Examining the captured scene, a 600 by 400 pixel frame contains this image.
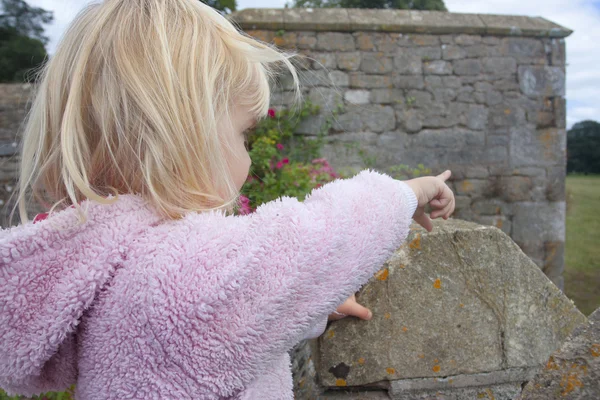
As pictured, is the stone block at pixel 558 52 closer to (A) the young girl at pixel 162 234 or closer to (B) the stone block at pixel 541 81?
(B) the stone block at pixel 541 81

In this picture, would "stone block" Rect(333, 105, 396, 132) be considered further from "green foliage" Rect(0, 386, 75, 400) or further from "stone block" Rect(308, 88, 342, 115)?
"green foliage" Rect(0, 386, 75, 400)

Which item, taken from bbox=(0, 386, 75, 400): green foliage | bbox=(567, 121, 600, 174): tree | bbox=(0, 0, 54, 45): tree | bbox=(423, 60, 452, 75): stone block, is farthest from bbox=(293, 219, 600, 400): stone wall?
bbox=(567, 121, 600, 174): tree

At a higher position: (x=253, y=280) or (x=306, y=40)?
(x=306, y=40)

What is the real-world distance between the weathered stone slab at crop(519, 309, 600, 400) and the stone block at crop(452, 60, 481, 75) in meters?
4.84

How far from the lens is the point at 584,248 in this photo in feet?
26.1

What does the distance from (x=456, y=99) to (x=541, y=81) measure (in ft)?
3.37

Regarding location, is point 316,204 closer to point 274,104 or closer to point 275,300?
point 275,300

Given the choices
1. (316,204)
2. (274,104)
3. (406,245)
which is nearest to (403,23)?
(274,104)

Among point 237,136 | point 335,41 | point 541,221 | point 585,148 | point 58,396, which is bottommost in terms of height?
point 585,148

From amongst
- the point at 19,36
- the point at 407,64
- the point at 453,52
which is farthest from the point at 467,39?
the point at 19,36

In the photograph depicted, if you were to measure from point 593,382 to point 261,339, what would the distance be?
51 centimetres

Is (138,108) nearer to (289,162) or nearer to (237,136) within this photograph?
(237,136)

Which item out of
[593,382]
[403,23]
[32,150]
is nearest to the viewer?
[593,382]

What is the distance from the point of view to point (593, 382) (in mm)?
641
